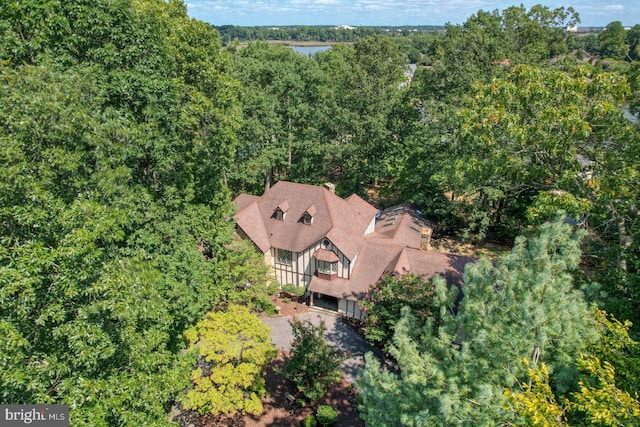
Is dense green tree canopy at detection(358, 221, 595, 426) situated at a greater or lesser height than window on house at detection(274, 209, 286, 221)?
greater

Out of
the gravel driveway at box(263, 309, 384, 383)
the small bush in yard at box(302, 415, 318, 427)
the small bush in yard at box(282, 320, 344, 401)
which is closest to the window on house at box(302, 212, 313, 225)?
the gravel driveway at box(263, 309, 384, 383)

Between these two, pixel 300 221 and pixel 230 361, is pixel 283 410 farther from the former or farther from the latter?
pixel 300 221

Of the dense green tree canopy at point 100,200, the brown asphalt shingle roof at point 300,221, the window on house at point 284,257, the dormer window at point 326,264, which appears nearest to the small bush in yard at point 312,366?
the dense green tree canopy at point 100,200

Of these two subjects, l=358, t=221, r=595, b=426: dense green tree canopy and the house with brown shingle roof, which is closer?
l=358, t=221, r=595, b=426: dense green tree canopy

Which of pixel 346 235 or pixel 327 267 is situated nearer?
pixel 327 267

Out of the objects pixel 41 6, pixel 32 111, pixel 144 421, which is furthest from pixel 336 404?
pixel 41 6

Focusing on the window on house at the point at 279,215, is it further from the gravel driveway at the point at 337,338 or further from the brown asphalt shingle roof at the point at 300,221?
the gravel driveway at the point at 337,338

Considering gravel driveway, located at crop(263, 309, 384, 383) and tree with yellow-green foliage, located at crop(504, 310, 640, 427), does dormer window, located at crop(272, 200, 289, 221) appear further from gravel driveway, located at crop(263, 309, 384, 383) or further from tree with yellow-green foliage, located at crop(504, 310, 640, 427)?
tree with yellow-green foliage, located at crop(504, 310, 640, 427)

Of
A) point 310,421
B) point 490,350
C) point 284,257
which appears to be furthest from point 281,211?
point 490,350
